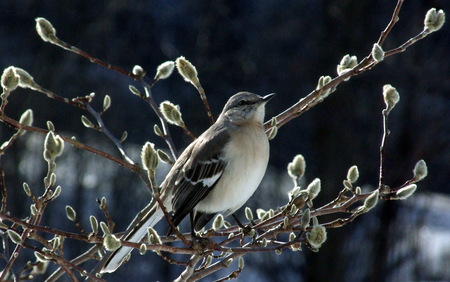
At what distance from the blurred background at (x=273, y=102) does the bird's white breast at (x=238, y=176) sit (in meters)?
4.33

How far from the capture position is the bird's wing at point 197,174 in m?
3.35

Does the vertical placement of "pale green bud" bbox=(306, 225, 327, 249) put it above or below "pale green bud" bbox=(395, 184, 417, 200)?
below

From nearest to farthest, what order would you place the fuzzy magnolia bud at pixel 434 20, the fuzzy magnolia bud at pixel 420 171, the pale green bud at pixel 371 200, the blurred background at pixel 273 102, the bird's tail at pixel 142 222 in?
1. the pale green bud at pixel 371 200
2. the fuzzy magnolia bud at pixel 420 171
3. the fuzzy magnolia bud at pixel 434 20
4. the bird's tail at pixel 142 222
5. the blurred background at pixel 273 102

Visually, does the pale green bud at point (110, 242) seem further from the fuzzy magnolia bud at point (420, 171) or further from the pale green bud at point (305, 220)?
the fuzzy magnolia bud at point (420, 171)

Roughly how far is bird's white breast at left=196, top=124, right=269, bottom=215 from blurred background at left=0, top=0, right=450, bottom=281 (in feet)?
14.2

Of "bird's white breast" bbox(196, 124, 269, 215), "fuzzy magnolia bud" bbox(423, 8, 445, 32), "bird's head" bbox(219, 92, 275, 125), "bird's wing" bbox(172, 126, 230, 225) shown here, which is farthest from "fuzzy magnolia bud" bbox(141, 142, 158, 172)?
"bird's head" bbox(219, 92, 275, 125)

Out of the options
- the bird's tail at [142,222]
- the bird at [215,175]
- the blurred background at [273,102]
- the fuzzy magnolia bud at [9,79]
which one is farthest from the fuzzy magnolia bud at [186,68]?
the blurred background at [273,102]

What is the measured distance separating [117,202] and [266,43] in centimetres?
281

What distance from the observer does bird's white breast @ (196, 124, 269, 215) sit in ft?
11.1

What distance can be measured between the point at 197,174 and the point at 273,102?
5.10 meters

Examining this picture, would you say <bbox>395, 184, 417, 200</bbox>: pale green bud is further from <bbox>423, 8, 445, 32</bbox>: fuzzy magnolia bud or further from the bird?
the bird

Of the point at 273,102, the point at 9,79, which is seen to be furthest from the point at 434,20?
the point at 273,102

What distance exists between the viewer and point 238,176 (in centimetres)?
341

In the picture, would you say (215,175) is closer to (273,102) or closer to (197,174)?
(197,174)
